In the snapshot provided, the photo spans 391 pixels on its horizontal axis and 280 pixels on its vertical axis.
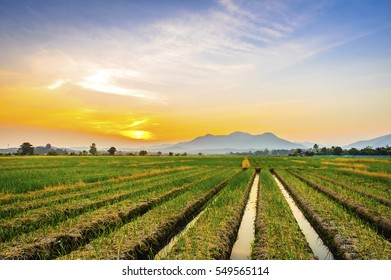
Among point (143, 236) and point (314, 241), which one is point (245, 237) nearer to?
point (314, 241)

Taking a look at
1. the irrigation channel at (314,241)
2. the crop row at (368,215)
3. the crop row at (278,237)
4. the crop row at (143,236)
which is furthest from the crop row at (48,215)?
the crop row at (368,215)

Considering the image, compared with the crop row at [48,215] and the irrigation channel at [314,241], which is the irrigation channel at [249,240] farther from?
the crop row at [48,215]

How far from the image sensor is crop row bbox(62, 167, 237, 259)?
5195mm

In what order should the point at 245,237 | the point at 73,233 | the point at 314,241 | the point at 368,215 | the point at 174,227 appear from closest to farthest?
the point at 73,233 → the point at 314,241 → the point at 245,237 → the point at 174,227 → the point at 368,215

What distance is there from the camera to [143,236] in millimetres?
6102

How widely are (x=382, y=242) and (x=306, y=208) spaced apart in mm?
3705

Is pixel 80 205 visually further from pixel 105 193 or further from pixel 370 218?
pixel 370 218

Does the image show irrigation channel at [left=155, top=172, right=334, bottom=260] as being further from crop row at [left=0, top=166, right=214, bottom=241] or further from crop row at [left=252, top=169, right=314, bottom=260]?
crop row at [left=0, top=166, right=214, bottom=241]

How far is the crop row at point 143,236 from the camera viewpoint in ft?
17.0

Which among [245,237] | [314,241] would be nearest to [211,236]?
[245,237]

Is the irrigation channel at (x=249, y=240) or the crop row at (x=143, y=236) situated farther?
the irrigation channel at (x=249, y=240)

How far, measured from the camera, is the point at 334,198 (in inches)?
442

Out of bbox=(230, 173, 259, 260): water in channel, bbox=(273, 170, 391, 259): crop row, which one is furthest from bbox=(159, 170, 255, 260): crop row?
bbox=(273, 170, 391, 259): crop row
